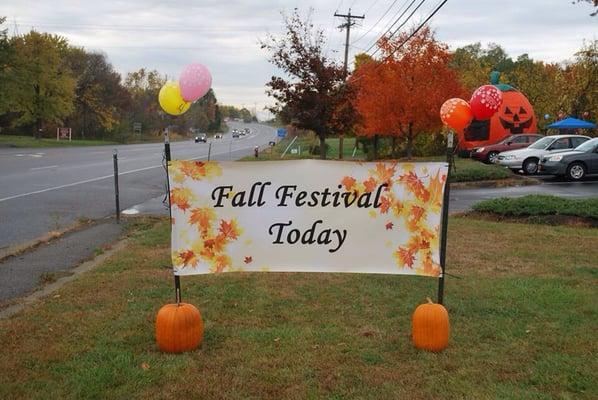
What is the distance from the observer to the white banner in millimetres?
4605

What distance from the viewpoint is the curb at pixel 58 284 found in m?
5.43

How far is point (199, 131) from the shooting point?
14125 cm

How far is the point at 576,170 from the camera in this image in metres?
19.9

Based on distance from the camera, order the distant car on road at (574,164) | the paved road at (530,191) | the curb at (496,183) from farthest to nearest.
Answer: the distant car on road at (574,164)
the curb at (496,183)
the paved road at (530,191)

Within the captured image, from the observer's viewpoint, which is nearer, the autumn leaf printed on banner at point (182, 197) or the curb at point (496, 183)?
the autumn leaf printed on banner at point (182, 197)

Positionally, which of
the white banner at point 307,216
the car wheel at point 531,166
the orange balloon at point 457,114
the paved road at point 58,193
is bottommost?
the paved road at point 58,193

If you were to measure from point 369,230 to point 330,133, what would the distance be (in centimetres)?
1868

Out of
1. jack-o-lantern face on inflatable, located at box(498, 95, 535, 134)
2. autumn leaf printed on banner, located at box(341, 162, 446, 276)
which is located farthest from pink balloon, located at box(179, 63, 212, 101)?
jack-o-lantern face on inflatable, located at box(498, 95, 535, 134)

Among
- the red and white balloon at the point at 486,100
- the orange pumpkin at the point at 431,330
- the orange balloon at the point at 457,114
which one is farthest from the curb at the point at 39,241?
the red and white balloon at the point at 486,100

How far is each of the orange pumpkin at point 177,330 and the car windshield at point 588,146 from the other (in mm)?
19102

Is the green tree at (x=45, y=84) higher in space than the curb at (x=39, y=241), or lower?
higher

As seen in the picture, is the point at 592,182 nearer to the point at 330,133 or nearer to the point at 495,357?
the point at 330,133

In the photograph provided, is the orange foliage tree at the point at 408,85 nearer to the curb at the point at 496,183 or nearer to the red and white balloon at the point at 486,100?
the curb at the point at 496,183

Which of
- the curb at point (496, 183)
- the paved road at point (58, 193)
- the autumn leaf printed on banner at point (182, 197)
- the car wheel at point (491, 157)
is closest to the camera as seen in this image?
the autumn leaf printed on banner at point (182, 197)
